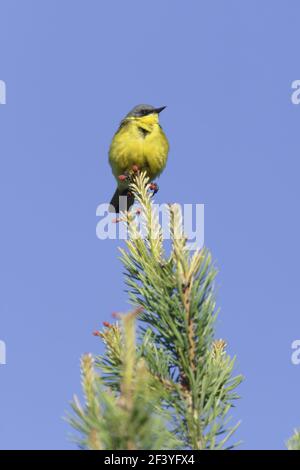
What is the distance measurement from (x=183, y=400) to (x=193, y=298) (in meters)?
0.37

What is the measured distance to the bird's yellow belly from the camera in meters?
6.76

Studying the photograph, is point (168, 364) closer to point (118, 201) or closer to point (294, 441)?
point (294, 441)

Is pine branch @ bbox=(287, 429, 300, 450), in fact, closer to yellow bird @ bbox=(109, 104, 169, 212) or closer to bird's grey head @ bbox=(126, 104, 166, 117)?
yellow bird @ bbox=(109, 104, 169, 212)

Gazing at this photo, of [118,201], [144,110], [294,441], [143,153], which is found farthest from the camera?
[144,110]

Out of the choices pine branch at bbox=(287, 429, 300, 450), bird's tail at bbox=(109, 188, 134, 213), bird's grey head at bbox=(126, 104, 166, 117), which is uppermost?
bird's grey head at bbox=(126, 104, 166, 117)

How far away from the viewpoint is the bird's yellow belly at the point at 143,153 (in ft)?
22.2

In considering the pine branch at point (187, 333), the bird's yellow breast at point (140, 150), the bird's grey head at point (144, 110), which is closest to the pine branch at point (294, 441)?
the pine branch at point (187, 333)

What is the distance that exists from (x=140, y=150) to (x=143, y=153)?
0.17 feet

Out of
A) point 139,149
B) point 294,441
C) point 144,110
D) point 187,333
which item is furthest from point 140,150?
point 294,441

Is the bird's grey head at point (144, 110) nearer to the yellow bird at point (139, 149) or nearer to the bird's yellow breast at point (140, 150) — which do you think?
the yellow bird at point (139, 149)

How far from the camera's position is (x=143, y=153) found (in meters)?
6.73

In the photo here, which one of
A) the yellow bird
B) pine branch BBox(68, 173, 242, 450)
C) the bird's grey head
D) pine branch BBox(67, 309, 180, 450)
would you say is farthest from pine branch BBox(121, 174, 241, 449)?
the bird's grey head
